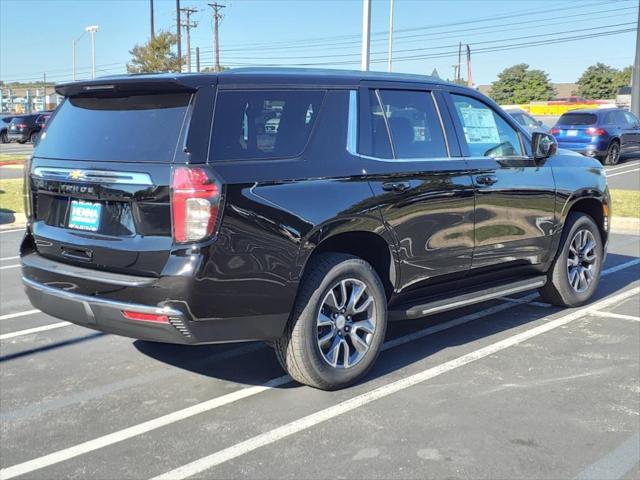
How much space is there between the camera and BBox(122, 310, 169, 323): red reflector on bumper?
371 centimetres

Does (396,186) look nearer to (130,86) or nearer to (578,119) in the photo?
(130,86)

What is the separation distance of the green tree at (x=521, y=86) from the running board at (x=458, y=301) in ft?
269

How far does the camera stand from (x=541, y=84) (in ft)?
295

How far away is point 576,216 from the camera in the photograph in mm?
6414

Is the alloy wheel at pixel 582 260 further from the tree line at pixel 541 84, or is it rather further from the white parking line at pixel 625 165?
the tree line at pixel 541 84

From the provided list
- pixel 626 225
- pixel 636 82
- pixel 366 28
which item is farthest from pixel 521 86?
pixel 626 225

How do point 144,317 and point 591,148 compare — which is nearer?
point 144,317

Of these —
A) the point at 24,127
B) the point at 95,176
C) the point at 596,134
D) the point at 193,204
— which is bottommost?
the point at 193,204

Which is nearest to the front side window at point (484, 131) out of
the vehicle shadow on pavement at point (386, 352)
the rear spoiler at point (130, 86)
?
the vehicle shadow on pavement at point (386, 352)

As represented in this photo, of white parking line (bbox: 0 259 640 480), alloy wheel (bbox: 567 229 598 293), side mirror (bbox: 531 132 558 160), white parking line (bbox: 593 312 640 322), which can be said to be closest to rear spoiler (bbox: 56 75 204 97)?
white parking line (bbox: 0 259 640 480)

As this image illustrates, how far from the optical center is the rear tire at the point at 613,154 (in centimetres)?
2119

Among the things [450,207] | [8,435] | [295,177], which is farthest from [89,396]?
[450,207]

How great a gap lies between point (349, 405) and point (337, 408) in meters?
0.09

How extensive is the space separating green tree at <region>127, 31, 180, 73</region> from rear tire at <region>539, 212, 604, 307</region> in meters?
42.6
